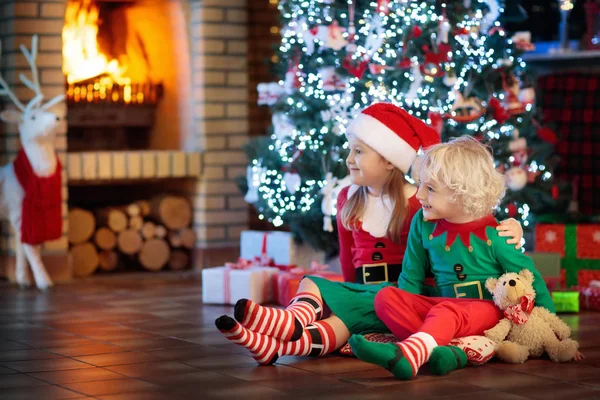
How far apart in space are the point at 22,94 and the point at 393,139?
2987mm

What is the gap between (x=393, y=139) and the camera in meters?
4.25

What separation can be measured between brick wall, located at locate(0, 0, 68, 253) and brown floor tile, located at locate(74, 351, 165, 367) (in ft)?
8.50

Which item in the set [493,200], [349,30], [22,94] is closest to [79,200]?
[22,94]

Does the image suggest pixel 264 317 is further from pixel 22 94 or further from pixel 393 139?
pixel 22 94

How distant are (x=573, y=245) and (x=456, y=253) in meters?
2.23

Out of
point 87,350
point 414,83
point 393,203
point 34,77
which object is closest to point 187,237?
point 34,77

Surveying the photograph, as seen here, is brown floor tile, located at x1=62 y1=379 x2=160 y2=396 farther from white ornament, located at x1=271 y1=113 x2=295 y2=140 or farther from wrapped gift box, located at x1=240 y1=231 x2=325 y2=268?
white ornament, located at x1=271 y1=113 x2=295 y2=140

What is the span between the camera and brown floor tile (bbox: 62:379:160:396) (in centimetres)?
341

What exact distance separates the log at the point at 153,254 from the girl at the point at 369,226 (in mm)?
2769

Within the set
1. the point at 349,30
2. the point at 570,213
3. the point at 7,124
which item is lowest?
the point at 570,213

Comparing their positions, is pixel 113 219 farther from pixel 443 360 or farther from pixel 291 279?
pixel 443 360

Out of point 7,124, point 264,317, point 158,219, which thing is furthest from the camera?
point 158,219

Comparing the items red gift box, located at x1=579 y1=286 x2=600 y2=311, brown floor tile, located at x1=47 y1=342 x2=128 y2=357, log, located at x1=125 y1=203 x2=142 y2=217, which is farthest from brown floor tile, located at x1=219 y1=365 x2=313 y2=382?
log, located at x1=125 y1=203 x2=142 y2=217

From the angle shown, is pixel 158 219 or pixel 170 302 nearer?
pixel 170 302
